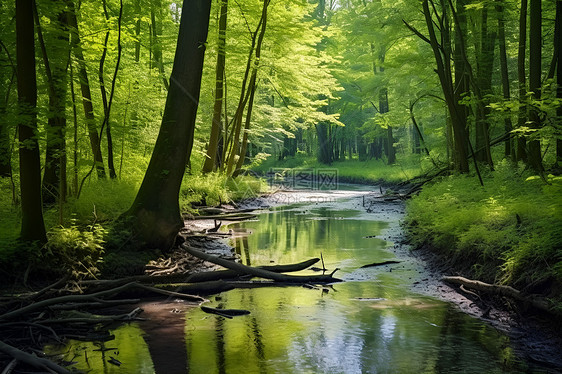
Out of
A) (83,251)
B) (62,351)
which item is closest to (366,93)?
(83,251)

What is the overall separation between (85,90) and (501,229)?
10.0 metres

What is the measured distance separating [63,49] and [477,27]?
12.3 m

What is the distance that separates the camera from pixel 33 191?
24.1 ft

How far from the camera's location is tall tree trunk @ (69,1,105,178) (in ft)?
32.2

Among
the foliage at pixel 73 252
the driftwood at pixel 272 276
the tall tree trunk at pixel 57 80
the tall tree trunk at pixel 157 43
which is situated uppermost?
the tall tree trunk at pixel 157 43

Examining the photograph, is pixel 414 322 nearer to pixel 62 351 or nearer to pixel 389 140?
pixel 62 351

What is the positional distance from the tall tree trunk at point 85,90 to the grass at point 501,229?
6816 millimetres

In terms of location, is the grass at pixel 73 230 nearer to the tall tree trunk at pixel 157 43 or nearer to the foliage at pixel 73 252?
the foliage at pixel 73 252

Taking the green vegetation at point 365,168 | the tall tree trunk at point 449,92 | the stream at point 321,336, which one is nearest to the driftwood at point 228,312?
the stream at point 321,336

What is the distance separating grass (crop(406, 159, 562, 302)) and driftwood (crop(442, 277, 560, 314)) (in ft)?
0.49

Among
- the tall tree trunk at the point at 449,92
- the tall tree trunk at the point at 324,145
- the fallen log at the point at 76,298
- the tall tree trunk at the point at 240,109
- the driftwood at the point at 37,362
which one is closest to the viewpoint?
the driftwood at the point at 37,362

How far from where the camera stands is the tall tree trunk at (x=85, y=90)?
9.83 meters

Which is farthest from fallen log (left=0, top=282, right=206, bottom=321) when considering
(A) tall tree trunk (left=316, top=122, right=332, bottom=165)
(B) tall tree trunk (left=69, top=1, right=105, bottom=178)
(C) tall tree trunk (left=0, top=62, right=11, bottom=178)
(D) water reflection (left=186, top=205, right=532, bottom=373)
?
(A) tall tree trunk (left=316, top=122, right=332, bottom=165)

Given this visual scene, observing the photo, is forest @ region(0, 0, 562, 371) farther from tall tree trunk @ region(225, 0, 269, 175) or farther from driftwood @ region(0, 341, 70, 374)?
driftwood @ region(0, 341, 70, 374)
